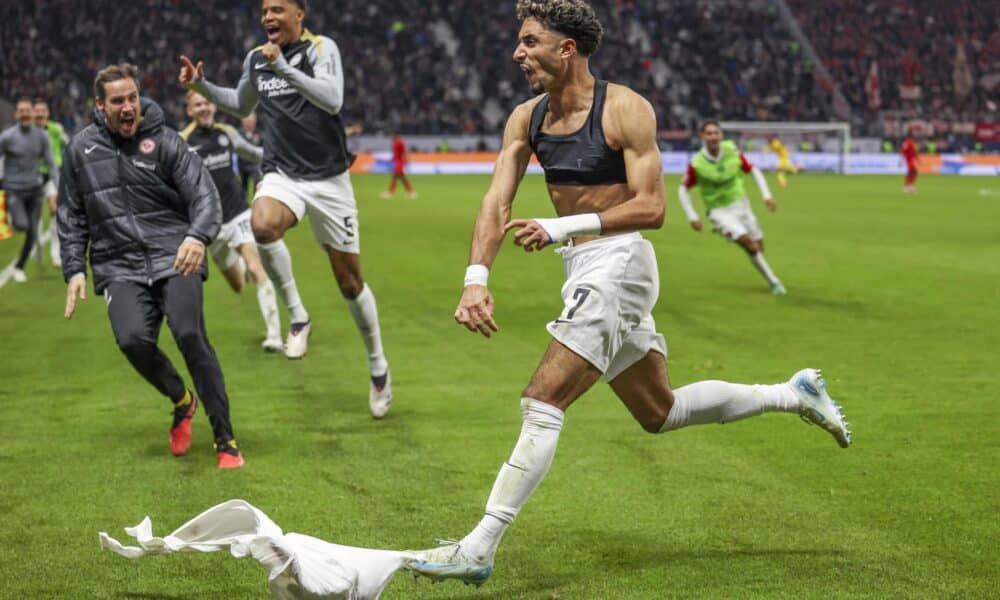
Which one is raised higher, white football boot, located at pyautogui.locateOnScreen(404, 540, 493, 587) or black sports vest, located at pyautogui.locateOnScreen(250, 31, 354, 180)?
black sports vest, located at pyautogui.locateOnScreen(250, 31, 354, 180)

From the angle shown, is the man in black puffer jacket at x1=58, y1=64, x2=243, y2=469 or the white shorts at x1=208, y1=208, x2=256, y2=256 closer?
the man in black puffer jacket at x1=58, y1=64, x2=243, y2=469

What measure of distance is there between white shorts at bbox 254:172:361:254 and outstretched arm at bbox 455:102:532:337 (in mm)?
3360

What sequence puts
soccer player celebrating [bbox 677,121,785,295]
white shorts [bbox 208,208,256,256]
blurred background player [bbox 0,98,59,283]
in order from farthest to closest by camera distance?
blurred background player [bbox 0,98,59,283]
soccer player celebrating [bbox 677,121,785,295]
white shorts [bbox 208,208,256,256]

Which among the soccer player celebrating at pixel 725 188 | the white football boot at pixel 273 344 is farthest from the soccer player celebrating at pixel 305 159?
the soccer player celebrating at pixel 725 188

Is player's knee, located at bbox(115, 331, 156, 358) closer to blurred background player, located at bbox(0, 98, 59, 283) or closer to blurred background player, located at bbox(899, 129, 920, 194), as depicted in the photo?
blurred background player, located at bbox(0, 98, 59, 283)

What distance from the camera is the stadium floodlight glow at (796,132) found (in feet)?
175

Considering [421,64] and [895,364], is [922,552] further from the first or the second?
[421,64]

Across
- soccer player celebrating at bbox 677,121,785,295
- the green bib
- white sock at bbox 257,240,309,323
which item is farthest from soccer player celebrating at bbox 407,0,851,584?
the green bib

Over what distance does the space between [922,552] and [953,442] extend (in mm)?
2543

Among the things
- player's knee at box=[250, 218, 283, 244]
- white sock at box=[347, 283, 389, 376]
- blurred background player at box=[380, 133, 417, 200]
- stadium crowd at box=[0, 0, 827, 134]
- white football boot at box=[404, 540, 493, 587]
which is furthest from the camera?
stadium crowd at box=[0, 0, 827, 134]

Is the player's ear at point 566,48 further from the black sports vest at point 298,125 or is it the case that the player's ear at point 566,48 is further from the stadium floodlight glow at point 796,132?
the stadium floodlight glow at point 796,132

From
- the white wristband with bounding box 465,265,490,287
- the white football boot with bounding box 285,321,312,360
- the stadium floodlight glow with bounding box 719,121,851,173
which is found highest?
the white wristband with bounding box 465,265,490,287

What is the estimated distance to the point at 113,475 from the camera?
7355 mm

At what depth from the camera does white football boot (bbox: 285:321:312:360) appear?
922 centimetres
